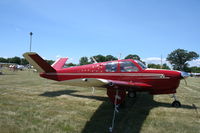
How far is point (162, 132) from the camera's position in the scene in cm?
446

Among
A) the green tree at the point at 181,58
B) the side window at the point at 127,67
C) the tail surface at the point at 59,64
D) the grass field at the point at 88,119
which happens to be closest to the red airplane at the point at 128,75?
the side window at the point at 127,67

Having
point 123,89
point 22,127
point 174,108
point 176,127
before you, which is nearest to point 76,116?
point 22,127

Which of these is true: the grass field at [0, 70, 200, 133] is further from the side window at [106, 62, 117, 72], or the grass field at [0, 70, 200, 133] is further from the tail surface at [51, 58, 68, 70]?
the tail surface at [51, 58, 68, 70]

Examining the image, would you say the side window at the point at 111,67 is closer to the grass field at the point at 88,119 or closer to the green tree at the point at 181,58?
the grass field at the point at 88,119

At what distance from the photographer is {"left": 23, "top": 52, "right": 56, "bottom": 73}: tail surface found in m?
8.61

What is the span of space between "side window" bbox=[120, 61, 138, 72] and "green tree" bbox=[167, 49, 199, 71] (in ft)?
345

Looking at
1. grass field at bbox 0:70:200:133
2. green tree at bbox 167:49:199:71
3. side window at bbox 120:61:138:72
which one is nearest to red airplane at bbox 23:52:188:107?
side window at bbox 120:61:138:72

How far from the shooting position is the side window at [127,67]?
24.8 feet

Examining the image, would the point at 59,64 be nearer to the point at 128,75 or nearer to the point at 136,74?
the point at 128,75

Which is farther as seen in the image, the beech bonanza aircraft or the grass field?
the beech bonanza aircraft

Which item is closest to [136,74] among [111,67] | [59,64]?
[111,67]

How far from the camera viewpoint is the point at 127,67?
7723 mm

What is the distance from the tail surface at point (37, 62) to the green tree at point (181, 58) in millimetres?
105973

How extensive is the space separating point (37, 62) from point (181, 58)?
4421 inches
